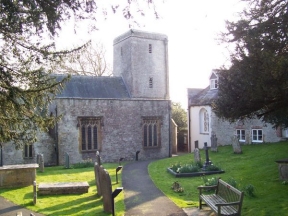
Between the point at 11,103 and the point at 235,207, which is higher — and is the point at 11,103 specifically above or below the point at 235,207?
above

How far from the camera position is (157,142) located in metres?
28.6

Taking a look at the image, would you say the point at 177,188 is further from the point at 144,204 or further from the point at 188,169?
the point at 188,169

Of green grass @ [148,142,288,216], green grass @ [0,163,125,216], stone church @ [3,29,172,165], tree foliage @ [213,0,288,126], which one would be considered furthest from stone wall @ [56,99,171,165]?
tree foliage @ [213,0,288,126]

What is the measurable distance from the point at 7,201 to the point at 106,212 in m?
4.50

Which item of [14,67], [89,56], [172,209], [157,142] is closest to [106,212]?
[172,209]

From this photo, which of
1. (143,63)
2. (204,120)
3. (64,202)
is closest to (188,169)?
(64,202)

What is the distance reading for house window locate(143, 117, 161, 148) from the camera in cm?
2817

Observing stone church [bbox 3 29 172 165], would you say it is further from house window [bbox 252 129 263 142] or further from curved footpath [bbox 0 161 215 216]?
curved footpath [bbox 0 161 215 216]

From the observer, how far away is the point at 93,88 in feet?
89.2

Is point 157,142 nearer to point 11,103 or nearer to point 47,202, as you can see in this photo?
point 47,202

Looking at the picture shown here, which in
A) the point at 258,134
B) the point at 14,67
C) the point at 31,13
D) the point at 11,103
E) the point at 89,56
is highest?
the point at 89,56

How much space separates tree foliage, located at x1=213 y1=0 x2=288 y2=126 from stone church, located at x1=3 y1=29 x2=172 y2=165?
15.7 metres

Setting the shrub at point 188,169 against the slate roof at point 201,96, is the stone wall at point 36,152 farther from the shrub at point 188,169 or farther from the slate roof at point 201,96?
the slate roof at point 201,96

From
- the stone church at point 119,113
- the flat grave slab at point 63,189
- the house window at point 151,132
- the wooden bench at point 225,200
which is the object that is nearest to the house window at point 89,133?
the stone church at point 119,113
